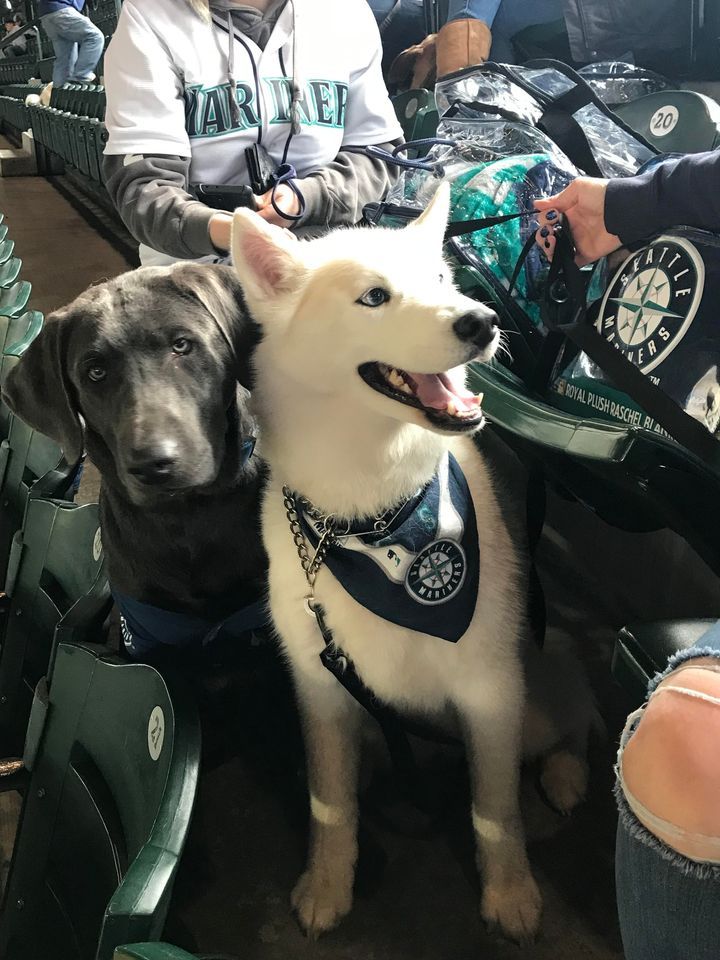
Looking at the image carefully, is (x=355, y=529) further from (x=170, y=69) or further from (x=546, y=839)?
(x=170, y=69)

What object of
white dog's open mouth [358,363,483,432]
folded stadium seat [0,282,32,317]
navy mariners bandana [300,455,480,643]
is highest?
white dog's open mouth [358,363,483,432]

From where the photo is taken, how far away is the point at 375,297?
0.94 meters

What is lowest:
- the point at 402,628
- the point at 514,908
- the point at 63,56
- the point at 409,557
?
the point at 63,56

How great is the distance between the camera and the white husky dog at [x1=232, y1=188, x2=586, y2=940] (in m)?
0.94

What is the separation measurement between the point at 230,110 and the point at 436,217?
815 mm

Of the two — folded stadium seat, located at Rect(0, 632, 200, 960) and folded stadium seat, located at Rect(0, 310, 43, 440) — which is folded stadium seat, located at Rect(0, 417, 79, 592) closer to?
folded stadium seat, located at Rect(0, 310, 43, 440)

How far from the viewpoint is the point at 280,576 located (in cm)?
112

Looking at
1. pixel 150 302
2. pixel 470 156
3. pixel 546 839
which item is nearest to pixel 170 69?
pixel 470 156

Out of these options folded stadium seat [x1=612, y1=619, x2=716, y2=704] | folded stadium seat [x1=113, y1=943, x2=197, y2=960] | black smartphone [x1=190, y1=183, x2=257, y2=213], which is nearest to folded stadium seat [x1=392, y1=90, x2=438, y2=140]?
black smartphone [x1=190, y1=183, x2=257, y2=213]

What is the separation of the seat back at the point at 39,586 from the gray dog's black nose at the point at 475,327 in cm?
69

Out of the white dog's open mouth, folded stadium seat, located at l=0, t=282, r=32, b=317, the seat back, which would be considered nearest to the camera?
the white dog's open mouth

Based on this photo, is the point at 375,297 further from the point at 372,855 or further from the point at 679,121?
the point at 679,121

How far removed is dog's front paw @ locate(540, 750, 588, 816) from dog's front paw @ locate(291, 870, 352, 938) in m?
0.42

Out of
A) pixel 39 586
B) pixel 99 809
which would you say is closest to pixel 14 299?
pixel 39 586
